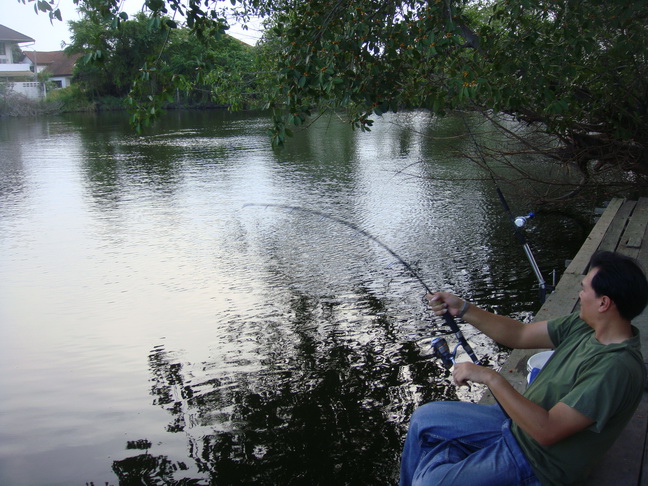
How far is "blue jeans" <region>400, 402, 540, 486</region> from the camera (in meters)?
2.17

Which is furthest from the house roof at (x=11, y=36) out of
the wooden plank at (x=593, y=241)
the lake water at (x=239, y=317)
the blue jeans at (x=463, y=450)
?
the blue jeans at (x=463, y=450)

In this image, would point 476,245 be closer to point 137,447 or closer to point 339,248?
point 339,248

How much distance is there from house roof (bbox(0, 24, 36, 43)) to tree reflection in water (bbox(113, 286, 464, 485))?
217ft

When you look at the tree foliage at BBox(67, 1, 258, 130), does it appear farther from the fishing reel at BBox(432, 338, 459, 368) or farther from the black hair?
the black hair

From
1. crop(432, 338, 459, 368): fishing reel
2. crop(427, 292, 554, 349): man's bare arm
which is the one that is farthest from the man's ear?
crop(432, 338, 459, 368): fishing reel

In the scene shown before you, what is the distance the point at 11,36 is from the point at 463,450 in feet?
233

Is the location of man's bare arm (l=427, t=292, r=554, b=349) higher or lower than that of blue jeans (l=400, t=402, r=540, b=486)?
higher

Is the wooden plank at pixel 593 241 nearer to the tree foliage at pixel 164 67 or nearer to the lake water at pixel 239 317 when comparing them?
the lake water at pixel 239 317

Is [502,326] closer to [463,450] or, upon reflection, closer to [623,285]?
[463,450]

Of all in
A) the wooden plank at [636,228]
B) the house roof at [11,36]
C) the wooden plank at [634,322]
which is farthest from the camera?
the house roof at [11,36]

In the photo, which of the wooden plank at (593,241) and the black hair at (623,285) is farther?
the wooden plank at (593,241)

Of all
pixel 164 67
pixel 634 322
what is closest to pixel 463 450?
pixel 634 322

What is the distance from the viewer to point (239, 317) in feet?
23.0

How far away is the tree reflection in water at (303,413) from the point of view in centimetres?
432
